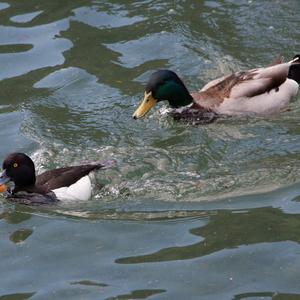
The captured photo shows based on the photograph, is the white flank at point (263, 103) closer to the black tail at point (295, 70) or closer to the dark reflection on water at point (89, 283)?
the black tail at point (295, 70)

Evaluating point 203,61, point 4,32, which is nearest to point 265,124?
point 203,61

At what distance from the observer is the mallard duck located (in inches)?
443

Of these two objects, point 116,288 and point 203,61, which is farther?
point 203,61

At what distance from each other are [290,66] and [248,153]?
2259 millimetres

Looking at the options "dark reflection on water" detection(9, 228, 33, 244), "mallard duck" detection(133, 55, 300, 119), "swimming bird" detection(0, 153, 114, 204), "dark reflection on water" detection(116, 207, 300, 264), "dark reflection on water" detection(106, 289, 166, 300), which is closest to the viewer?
"dark reflection on water" detection(106, 289, 166, 300)

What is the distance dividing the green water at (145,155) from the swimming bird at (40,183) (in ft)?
0.42

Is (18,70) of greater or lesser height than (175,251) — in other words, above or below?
above

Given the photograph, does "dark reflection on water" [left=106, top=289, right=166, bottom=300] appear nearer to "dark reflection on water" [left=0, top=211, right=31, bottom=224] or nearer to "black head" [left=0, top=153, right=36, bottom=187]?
"dark reflection on water" [left=0, top=211, right=31, bottom=224]

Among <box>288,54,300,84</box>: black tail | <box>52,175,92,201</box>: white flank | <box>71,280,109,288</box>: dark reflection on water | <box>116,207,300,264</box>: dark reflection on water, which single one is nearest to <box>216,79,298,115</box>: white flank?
<box>288,54,300,84</box>: black tail

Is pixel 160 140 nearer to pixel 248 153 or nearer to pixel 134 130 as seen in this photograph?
pixel 134 130

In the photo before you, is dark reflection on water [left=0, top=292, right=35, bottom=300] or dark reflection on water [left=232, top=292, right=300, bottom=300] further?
dark reflection on water [left=0, top=292, right=35, bottom=300]

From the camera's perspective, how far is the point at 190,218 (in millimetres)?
8617

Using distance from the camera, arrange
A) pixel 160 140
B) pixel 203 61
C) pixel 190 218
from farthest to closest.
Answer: pixel 203 61 < pixel 160 140 < pixel 190 218

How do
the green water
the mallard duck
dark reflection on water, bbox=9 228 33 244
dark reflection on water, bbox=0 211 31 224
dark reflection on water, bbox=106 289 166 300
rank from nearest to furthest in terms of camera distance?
dark reflection on water, bbox=106 289 166 300
the green water
dark reflection on water, bbox=9 228 33 244
dark reflection on water, bbox=0 211 31 224
the mallard duck
